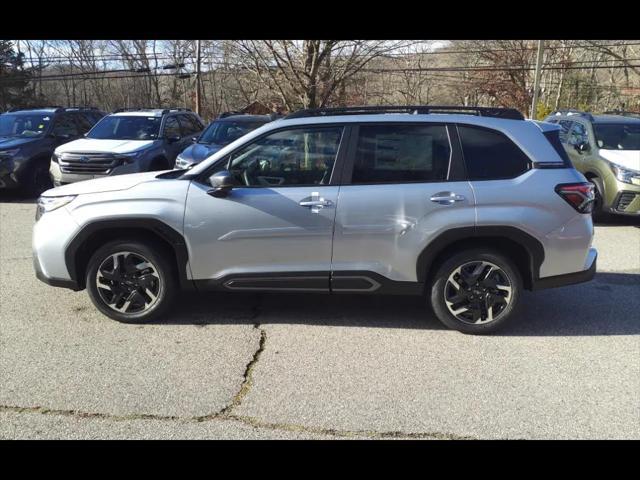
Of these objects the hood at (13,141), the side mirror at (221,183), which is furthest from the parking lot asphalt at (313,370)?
the hood at (13,141)

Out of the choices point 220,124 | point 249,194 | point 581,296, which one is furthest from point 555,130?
point 220,124

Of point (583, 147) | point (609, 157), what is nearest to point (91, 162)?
point (583, 147)

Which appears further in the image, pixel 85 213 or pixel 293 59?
pixel 293 59

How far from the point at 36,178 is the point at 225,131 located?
13.9 ft

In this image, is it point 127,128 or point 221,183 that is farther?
point 127,128

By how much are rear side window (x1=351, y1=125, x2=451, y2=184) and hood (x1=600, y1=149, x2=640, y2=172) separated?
606 cm

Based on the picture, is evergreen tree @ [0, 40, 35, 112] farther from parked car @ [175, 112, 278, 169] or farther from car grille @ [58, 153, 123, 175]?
parked car @ [175, 112, 278, 169]

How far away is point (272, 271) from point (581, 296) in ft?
10.8

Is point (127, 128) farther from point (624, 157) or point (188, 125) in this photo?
point (624, 157)

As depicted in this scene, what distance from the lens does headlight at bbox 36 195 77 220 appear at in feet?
14.4

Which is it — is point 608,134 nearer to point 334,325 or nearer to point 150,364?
point 334,325

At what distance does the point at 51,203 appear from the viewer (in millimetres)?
4426
